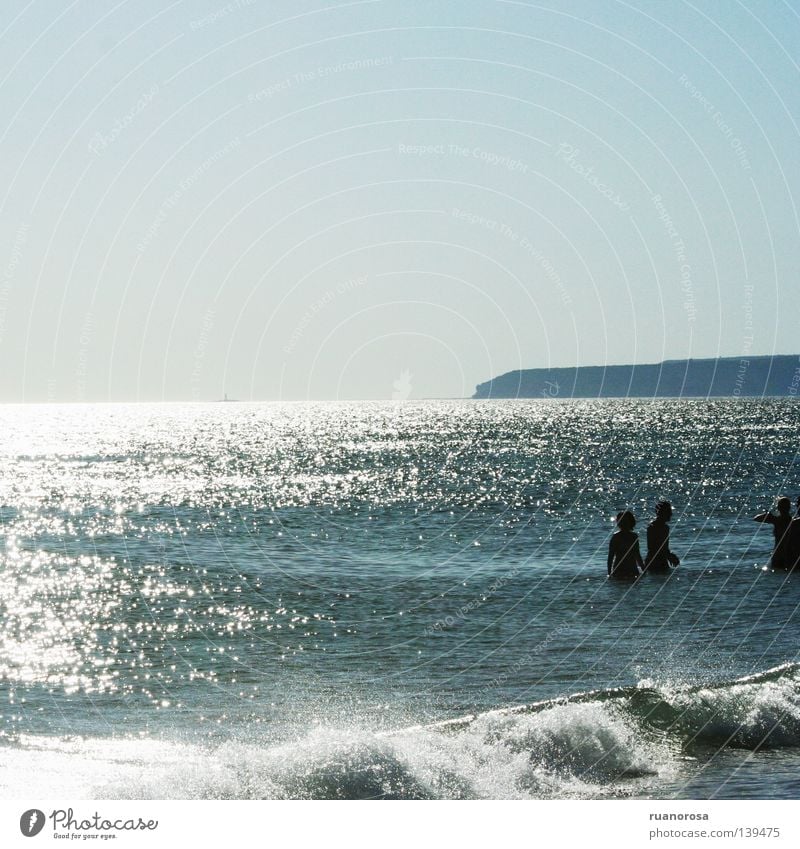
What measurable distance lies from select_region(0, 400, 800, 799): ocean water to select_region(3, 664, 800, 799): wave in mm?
39

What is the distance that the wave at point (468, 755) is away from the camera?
38.1 feet

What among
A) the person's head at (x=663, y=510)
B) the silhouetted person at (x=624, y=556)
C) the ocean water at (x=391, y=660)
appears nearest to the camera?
the ocean water at (x=391, y=660)

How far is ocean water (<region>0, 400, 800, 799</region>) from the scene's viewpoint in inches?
488

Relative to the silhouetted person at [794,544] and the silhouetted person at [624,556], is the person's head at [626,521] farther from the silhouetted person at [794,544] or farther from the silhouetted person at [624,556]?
the silhouetted person at [794,544]

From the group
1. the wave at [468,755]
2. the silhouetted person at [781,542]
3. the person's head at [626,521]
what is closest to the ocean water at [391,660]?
the wave at [468,755]

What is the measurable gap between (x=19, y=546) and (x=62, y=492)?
119ft

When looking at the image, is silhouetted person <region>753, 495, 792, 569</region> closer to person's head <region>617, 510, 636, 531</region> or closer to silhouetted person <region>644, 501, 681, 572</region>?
silhouetted person <region>644, 501, 681, 572</region>

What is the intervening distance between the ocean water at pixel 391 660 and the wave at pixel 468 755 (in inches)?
1.5

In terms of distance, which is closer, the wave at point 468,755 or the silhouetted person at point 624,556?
the wave at point 468,755

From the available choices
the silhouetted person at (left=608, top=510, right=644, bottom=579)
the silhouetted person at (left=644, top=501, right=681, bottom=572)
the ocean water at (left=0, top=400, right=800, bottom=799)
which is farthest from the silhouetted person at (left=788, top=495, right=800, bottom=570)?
the silhouetted person at (left=608, top=510, right=644, bottom=579)

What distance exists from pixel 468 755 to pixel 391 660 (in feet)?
23.4
